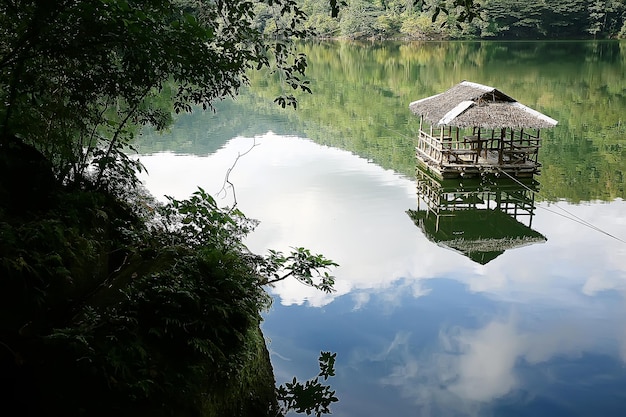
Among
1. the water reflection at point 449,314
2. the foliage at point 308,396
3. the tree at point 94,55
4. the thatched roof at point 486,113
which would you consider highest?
the tree at point 94,55

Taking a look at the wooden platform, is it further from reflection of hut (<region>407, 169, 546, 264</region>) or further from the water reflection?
the water reflection

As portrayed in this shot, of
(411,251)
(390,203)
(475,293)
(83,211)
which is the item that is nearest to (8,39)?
(83,211)

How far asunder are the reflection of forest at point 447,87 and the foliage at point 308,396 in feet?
26.4

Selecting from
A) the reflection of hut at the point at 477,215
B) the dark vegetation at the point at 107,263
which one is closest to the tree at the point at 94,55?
the dark vegetation at the point at 107,263

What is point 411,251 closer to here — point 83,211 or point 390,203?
point 390,203

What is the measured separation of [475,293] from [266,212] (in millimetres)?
4255

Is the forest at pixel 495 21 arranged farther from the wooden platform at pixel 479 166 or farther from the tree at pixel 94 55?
the tree at pixel 94 55

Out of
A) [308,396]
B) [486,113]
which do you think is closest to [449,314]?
[308,396]

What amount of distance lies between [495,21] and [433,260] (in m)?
43.4

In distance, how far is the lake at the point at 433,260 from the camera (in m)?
5.25

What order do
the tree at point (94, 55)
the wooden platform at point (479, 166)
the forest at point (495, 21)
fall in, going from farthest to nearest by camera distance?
1. the forest at point (495, 21)
2. the wooden platform at point (479, 166)
3. the tree at point (94, 55)

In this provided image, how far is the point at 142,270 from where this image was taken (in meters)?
3.57

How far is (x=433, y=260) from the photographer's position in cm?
827

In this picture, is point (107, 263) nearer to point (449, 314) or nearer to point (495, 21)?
point (449, 314)
